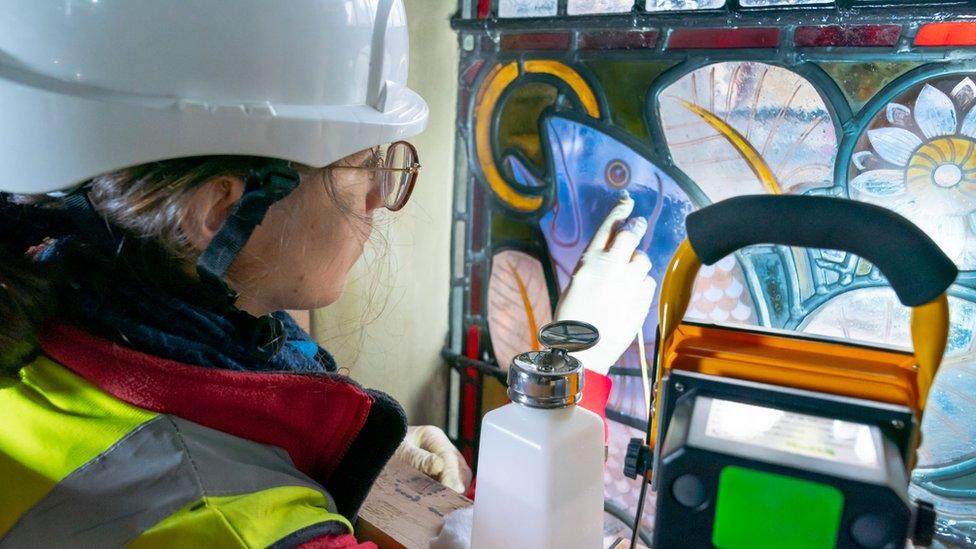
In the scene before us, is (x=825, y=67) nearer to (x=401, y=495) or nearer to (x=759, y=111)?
(x=759, y=111)

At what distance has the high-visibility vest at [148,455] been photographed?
511 millimetres

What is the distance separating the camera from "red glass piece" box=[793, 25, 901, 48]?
4.29ft

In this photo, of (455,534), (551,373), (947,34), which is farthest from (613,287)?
(551,373)

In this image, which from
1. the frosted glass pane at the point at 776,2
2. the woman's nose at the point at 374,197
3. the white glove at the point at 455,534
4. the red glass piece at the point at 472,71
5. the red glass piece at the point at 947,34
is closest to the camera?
the woman's nose at the point at 374,197

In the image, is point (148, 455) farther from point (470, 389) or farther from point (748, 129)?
point (470, 389)

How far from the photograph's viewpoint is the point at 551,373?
631 millimetres

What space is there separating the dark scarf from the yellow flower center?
4.09ft

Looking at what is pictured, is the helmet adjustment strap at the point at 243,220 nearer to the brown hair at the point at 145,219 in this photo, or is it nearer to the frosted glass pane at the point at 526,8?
the brown hair at the point at 145,219

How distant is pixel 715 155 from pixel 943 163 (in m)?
0.42

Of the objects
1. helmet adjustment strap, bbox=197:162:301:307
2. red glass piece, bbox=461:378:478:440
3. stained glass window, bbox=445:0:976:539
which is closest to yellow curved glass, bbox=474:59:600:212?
stained glass window, bbox=445:0:976:539

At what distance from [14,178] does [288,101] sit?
245 millimetres

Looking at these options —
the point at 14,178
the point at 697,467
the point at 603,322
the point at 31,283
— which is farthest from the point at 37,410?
the point at 603,322

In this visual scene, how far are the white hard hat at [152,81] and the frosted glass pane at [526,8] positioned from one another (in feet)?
3.76

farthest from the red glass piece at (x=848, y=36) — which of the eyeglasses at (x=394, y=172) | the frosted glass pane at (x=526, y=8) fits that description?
the eyeglasses at (x=394, y=172)
